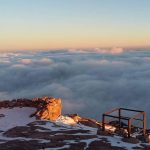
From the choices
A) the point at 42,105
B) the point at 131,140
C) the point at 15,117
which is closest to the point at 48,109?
the point at 42,105

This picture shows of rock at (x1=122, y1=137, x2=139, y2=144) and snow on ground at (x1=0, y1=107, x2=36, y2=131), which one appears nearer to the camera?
rock at (x1=122, y1=137, x2=139, y2=144)

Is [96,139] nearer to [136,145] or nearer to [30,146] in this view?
[136,145]

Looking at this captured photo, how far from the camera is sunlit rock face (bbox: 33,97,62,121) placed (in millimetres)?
49594

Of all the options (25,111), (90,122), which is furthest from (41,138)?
(90,122)

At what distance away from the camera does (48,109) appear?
5041 cm

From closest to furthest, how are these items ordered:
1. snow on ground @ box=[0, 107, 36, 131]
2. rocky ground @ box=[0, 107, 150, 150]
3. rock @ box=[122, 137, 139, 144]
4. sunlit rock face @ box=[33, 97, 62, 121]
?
rocky ground @ box=[0, 107, 150, 150] < rock @ box=[122, 137, 139, 144] < snow on ground @ box=[0, 107, 36, 131] < sunlit rock face @ box=[33, 97, 62, 121]

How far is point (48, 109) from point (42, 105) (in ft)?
7.17

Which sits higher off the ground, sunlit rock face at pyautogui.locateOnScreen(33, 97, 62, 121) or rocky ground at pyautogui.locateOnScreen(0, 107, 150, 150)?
sunlit rock face at pyautogui.locateOnScreen(33, 97, 62, 121)

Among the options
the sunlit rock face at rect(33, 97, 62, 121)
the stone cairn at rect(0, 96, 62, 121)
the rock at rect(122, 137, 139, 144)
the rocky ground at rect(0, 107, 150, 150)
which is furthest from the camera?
the stone cairn at rect(0, 96, 62, 121)

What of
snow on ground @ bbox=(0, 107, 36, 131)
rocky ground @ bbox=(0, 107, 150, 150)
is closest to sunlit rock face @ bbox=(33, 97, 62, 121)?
snow on ground @ bbox=(0, 107, 36, 131)

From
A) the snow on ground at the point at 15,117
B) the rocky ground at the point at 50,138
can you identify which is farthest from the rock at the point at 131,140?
the snow on ground at the point at 15,117

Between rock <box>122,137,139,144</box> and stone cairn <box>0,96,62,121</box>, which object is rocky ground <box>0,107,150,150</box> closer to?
rock <box>122,137,139,144</box>

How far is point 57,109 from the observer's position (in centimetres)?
5241

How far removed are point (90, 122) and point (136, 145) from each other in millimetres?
18199
